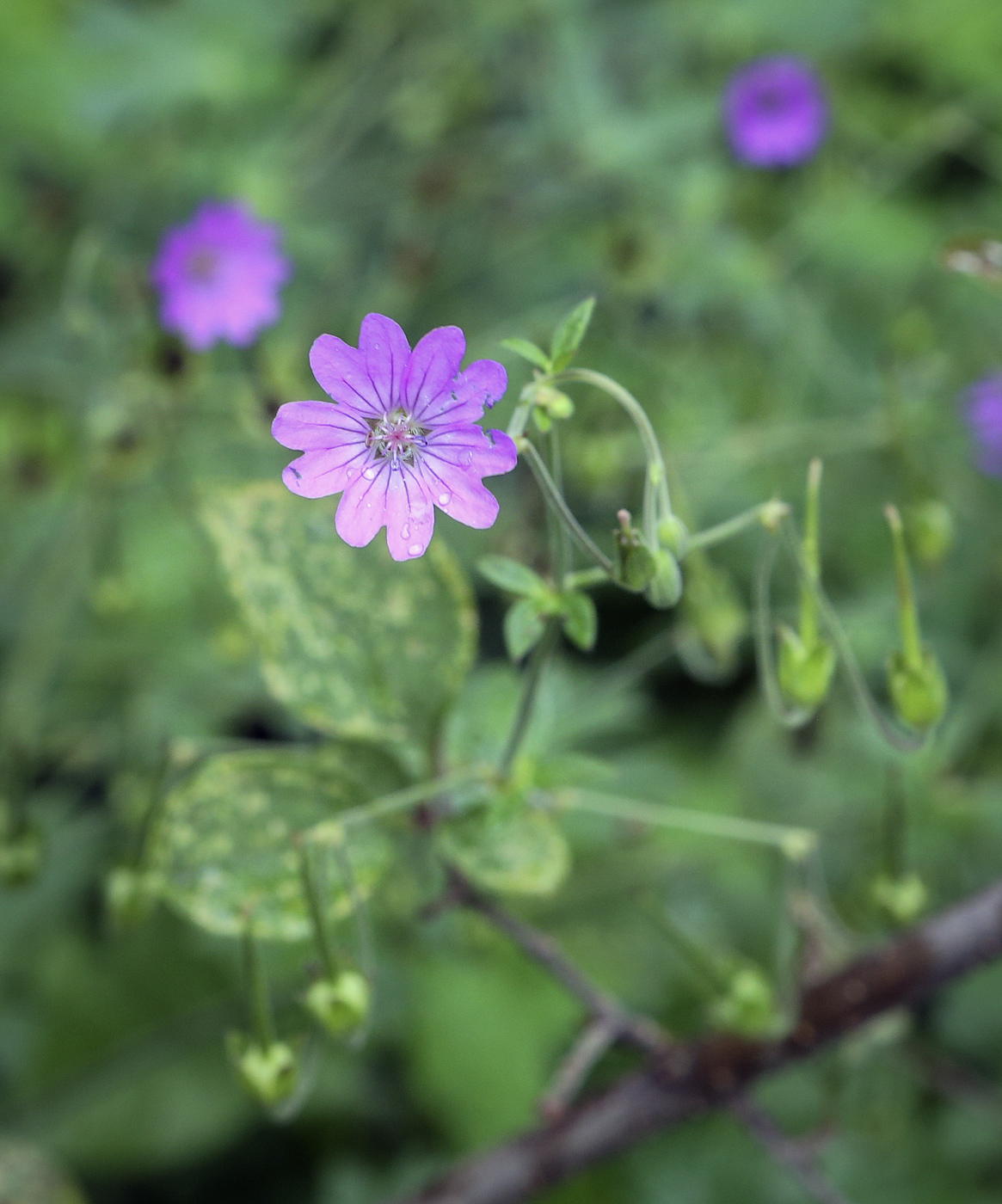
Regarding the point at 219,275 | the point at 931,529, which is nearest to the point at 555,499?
the point at 931,529

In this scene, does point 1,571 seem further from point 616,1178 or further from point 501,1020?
point 616,1178

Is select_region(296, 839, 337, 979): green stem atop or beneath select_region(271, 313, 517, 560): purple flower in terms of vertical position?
beneath

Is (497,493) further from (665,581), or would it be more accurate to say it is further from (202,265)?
(665,581)

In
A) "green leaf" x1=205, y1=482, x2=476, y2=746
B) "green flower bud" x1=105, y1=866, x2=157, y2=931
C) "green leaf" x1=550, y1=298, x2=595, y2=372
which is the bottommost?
"green flower bud" x1=105, y1=866, x2=157, y2=931

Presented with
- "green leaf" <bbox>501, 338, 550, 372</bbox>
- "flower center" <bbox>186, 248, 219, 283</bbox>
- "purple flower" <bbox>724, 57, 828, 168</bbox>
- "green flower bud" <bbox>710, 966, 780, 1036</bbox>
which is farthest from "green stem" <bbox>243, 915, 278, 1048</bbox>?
"purple flower" <bbox>724, 57, 828, 168</bbox>

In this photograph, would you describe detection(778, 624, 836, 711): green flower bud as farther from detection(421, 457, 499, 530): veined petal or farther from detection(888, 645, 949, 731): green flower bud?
detection(421, 457, 499, 530): veined petal

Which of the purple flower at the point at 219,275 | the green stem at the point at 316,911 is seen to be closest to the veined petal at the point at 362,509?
the green stem at the point at 316,911

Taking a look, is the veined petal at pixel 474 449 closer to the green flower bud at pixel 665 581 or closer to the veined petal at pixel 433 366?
the veined petal at pixel 433 366
